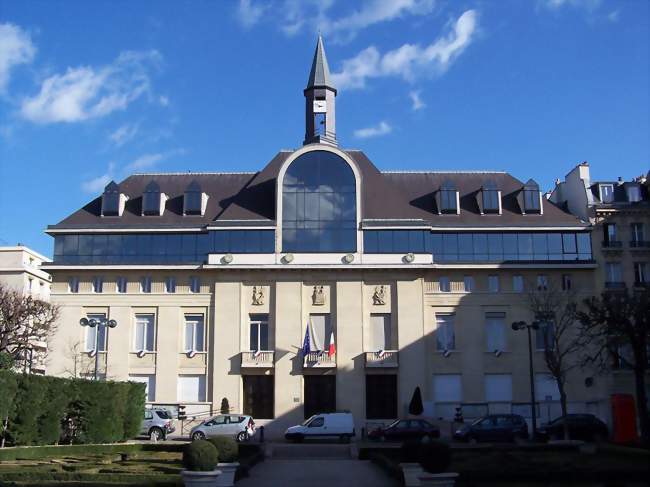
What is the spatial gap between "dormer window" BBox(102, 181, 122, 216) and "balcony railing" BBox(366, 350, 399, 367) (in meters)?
19.9

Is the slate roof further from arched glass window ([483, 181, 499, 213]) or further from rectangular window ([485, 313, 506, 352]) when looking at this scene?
rectangular window ([485, 313, 506, 352])

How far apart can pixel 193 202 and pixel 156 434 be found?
16972 millimetres

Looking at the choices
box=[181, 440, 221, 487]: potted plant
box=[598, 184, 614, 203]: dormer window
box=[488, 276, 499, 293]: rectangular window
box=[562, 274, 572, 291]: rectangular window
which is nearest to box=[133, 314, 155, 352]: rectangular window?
box=[488, 276, 499, 293]: rectangular window

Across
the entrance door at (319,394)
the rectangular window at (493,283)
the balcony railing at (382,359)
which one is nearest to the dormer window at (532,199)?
the rectangular window at (493,283)

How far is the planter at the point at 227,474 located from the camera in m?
23.3

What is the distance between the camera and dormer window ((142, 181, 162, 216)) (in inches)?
2143

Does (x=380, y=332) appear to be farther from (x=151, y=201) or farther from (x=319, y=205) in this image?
(x=151, y=201)

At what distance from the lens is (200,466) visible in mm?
21594

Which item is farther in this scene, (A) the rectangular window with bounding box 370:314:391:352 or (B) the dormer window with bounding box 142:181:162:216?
(B) the dormer window with bounding box 142:181:162:216

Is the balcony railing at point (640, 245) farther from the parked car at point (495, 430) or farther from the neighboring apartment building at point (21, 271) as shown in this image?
the neighboring apartment building at point (21, 271)

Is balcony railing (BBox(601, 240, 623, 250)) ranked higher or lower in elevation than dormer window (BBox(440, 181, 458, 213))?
lower

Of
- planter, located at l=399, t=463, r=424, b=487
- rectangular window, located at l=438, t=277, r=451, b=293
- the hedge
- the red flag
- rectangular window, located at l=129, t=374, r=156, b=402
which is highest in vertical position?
rectangular window, located at l=438, t=277, r=451, b=293

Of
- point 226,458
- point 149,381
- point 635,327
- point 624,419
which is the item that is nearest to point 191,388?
point 149,381

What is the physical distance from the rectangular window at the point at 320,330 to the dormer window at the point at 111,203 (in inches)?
610
